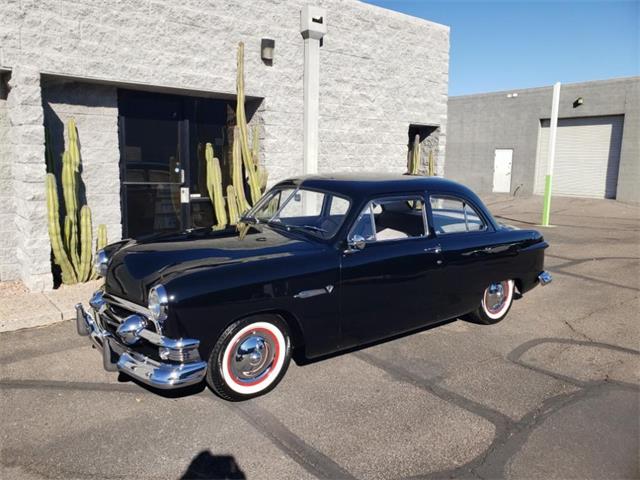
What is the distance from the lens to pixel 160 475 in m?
2.86

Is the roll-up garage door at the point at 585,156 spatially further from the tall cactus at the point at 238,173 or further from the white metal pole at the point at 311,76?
the tall cactus at the point at 238,173

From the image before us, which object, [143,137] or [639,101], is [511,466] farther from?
[639,101]

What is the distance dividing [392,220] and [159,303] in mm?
2485

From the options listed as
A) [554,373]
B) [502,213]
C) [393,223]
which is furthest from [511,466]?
[502,213]

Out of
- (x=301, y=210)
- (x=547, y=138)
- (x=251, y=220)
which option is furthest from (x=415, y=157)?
(x=547, y=138)

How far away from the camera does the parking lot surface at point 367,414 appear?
2.98 m

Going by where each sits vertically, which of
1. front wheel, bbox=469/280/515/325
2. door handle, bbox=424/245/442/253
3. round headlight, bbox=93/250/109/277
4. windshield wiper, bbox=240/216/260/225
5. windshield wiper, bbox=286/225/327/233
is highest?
windshield wiper, bbox=286/225/327/233

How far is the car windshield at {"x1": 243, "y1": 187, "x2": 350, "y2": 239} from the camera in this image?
4.45 meters

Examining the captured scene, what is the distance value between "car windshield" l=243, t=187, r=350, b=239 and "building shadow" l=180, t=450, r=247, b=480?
1905 millimetres

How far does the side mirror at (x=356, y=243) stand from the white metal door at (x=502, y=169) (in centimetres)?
2077

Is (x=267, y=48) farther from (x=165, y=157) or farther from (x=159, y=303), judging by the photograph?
(x=159, y=303)

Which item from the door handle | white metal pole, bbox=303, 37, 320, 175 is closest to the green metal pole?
white metal pole, bbox=303, 37, 320, 175

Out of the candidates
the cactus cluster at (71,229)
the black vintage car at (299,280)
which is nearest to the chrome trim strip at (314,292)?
the black vintage car at (299,280)

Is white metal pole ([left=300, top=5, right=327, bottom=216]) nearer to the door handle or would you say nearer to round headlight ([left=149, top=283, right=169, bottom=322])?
the door handle
